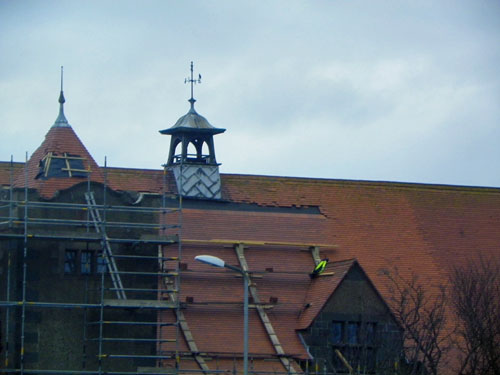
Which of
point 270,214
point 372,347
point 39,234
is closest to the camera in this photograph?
point 39,234

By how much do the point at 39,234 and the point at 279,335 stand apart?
9.51m

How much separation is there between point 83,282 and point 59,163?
4.39m

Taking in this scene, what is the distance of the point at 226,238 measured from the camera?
184ft

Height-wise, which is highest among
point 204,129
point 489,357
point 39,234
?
point 204,129

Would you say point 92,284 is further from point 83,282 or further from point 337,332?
point 337,332

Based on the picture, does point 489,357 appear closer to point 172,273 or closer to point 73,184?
point 172,273

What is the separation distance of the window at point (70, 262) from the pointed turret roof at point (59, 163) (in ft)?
6.45

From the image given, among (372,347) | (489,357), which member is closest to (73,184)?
(372,347)

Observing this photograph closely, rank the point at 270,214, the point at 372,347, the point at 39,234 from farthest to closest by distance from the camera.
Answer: the point at 270,214, the point at 372,347, the point at 39,234

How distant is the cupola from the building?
0.05 meters

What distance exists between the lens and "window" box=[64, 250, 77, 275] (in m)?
49.7

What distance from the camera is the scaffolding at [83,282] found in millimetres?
48625

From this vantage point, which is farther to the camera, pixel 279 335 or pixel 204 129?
pixel 204 129

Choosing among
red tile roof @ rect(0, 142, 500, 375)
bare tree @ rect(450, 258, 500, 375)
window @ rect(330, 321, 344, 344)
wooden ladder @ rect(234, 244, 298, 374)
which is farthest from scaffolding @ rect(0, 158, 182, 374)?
bare tree @ rect(450, 258, 500, 375)
